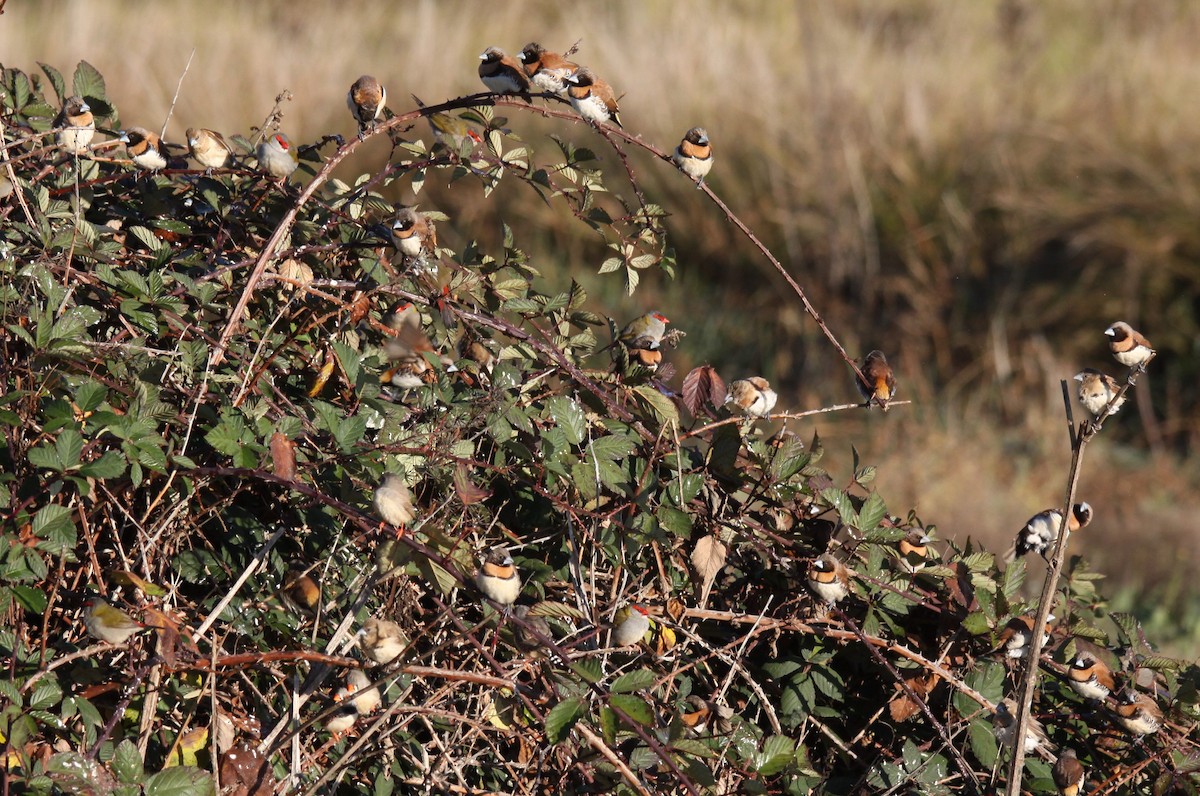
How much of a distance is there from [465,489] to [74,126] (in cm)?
91

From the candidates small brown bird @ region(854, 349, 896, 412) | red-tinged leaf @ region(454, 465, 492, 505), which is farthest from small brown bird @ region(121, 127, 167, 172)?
small brown bird @ region(854, 349, 896, 412)

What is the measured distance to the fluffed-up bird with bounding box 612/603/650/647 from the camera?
1655 millimetres

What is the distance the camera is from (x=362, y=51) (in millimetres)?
9461

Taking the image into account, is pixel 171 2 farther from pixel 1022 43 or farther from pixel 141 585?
pixel 141 585

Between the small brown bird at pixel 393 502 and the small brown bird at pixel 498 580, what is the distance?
113 mm

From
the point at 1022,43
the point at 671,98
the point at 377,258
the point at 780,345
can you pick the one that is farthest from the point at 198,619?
the point at 1022,43

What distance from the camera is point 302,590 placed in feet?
5.49

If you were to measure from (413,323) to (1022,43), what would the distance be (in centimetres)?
743

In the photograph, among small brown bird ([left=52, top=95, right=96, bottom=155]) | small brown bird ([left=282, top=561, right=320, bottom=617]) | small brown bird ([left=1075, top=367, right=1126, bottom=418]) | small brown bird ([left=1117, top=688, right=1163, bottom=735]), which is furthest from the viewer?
small brown bird ([left=1075, top=367, right=1126, bottom=418])

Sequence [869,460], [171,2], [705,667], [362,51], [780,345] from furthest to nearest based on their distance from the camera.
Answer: [171,2]
[362,51]
[780,345]
[869,460]
[705,667]

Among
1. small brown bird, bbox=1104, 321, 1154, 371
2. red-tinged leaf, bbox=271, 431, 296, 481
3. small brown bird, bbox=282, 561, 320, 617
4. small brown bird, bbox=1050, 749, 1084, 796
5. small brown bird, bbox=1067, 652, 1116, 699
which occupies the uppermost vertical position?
small brown bird, bbox=1104, 321, 1154, 371

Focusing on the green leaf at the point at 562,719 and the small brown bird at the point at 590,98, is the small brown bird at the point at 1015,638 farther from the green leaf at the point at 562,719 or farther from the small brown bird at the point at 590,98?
the small brown bird at the point at 590,98

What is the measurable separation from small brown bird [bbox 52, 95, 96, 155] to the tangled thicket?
43mm

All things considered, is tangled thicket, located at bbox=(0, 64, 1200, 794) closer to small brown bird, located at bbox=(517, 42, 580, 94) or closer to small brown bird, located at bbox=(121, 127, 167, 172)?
small brown bird, located at bbox=(121, 127, 167, 172)
